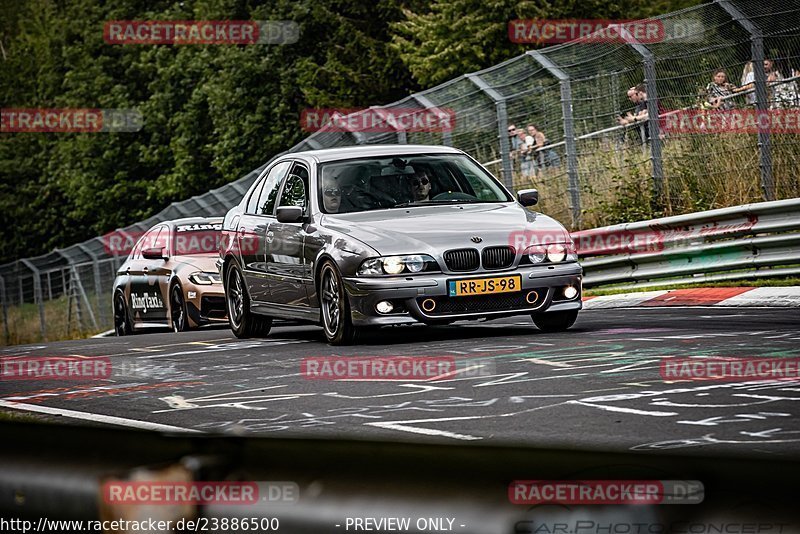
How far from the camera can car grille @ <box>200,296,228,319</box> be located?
57.2 feet

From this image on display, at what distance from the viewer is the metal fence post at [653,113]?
56.3 ft

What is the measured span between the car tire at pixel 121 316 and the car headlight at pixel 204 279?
8.97 feet

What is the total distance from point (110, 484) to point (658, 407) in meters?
4.30

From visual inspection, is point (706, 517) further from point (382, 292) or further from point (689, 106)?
point (689, 106)

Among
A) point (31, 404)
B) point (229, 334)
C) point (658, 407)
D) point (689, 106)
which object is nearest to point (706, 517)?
point (658, 407)

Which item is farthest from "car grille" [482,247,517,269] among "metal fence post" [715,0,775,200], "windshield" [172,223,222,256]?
"windshield" [172,223,222,256]

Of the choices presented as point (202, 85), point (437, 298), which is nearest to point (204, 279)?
point (437, 298)

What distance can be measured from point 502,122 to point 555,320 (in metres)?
8.48

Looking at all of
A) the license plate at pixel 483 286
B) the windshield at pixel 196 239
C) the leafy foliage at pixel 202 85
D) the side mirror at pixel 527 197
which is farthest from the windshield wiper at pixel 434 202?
the leafy foliage at pixel 202 85

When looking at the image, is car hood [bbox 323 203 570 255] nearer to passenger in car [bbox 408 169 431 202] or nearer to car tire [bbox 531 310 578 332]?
passenger in car [bbox 408 169 431 202]

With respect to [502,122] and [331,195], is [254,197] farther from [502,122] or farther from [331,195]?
[502,122]

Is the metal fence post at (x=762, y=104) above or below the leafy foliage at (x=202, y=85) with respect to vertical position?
below

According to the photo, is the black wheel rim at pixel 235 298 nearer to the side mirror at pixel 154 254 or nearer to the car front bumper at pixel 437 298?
the car front bumper at pixel 437 298

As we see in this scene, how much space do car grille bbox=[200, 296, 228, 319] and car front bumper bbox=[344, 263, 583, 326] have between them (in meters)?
6.83
